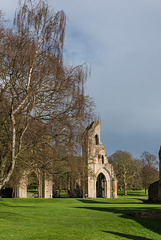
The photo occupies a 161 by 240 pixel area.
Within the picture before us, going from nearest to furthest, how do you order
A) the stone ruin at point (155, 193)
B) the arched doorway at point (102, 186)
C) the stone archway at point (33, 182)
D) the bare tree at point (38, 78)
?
the bare tree at point (38, 78), the stone archway at point (33, 182), the stone ruin at point (155, 193), the arched doorway at point (102, 186)

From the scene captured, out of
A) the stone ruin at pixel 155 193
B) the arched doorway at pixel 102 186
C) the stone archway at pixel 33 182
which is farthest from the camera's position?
the arched doorway at pixel 102 186

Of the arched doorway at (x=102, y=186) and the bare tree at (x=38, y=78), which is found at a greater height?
the bare tree at (x=38, y=78)

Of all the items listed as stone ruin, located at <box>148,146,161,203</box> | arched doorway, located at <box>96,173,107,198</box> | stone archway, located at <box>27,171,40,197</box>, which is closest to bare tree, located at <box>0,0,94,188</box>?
stone archway, located at <box>27,171,40,197</box>

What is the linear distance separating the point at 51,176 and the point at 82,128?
3043 mm

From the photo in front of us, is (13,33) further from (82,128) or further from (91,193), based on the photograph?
(91,193)

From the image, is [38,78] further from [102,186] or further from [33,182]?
[102,186]

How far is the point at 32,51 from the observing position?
11.7 m

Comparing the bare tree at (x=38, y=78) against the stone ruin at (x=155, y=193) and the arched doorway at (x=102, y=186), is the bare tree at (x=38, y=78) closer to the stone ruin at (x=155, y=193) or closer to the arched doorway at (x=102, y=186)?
the stone ruin at (x=155, y=193)

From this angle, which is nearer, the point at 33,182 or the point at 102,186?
the point at 33,182

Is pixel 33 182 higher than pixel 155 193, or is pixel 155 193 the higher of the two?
pixel 33 182

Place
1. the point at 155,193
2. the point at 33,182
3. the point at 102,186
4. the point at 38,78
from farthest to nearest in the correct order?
the point at 102,186
the point at 155,193
the point at 33,182
the point at 38,78

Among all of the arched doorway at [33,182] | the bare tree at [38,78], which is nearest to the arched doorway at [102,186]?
the arched doorway at [33,182]

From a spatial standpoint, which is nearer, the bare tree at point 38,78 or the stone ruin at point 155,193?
the bare tree at point 38,78

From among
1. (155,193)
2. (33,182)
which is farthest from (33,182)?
(155,193)
